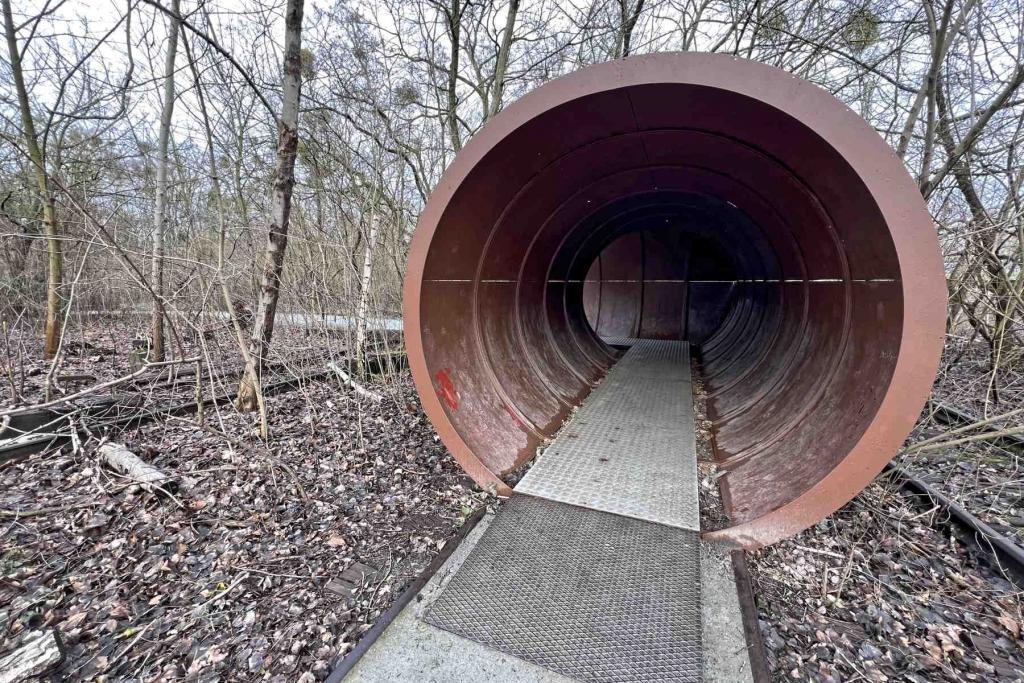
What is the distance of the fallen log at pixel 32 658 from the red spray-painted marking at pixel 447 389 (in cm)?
201

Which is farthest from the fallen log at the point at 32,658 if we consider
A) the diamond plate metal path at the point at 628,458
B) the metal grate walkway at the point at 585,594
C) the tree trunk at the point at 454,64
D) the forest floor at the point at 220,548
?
the tree trunk at the point at 454,64

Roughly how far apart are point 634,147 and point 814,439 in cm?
255

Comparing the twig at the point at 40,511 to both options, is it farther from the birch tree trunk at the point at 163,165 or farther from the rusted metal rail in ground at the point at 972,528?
the rusted metal rail in ground at the point at 972,528

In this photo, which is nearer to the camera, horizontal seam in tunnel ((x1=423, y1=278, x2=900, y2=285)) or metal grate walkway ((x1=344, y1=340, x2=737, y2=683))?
metal grate walkway ((x1=344, y1=340, x2=737, y2=683))

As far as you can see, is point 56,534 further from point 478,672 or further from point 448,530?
point 478,672

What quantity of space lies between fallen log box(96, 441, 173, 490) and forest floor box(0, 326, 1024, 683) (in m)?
0.07

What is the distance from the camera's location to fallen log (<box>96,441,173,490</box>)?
9.14 feet

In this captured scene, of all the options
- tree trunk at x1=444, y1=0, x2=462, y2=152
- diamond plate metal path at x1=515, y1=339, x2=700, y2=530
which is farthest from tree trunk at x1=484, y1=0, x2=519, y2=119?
diamond plate metal path at x1=515, y1=339, x2=700, y2=530

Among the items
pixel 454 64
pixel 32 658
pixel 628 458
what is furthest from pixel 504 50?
pixel 32 658

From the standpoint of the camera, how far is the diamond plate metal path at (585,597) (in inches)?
71.4

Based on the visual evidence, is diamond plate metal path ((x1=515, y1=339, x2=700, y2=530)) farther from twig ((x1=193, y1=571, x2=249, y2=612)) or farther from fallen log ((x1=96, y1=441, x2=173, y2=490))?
fallen log ((x1=96, y1=441, x2=173, y2=490))

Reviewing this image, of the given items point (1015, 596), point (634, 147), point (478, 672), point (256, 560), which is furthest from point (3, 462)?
point (1015, 596)

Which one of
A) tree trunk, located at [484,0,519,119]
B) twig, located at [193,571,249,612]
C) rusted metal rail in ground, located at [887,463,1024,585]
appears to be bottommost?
twig, located at [193,571,249,612]

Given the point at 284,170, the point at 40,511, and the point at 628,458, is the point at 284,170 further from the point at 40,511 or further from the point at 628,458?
the point at 628,458
